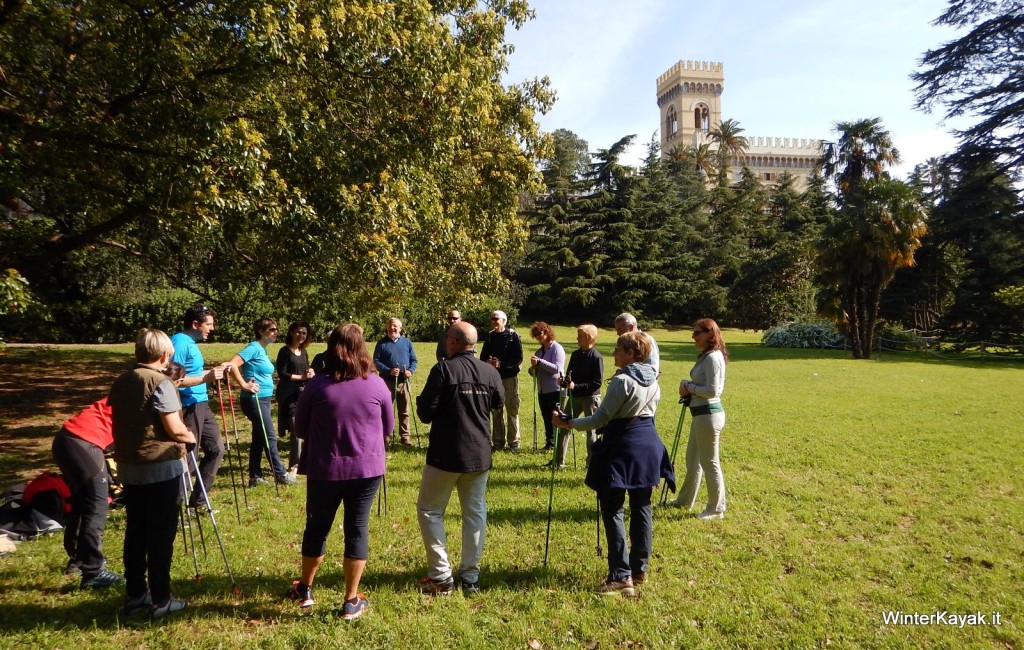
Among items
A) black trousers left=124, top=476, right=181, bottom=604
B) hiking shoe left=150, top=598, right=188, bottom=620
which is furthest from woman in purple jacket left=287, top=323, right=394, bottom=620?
hiking shoe left=150, top=598, right=188, bottom=620

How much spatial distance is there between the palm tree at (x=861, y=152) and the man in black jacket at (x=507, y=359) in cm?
3484

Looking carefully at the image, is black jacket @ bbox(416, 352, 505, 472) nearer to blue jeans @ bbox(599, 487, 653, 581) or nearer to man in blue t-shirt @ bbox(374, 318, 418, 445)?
blue jeans @ bbox(599, 487, 653, 581)

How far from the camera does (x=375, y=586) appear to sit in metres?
4.54

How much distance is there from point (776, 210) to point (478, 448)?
5469 cm

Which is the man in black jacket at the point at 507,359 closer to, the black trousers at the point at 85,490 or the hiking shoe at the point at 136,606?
the black trousers at the point at 85,490

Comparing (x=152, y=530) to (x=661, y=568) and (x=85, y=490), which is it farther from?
(x=661, y=568)

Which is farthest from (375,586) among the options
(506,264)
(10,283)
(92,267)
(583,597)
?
(506,264)

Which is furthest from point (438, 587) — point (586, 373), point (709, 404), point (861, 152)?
point (861, 152)

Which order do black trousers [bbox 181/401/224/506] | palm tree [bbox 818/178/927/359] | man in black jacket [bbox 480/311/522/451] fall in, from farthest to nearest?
palm tree [bbox 818/178/927/359] < man in black jacket [bbox 480/311/522/451] < black trousers [bbox 181/401/224/506]

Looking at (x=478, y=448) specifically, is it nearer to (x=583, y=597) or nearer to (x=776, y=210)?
(x=583, y=597)

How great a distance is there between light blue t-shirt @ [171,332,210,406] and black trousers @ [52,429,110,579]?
1240 millimetres

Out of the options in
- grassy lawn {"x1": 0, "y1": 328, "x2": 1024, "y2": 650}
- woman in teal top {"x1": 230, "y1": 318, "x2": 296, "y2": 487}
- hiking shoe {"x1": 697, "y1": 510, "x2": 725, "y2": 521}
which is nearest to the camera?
grassy lawn {"x1": 0, "y1": 328, "x2": 1024, "y2": 650}

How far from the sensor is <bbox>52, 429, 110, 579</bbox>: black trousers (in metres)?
4.36

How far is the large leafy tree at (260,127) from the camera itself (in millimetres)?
7363
